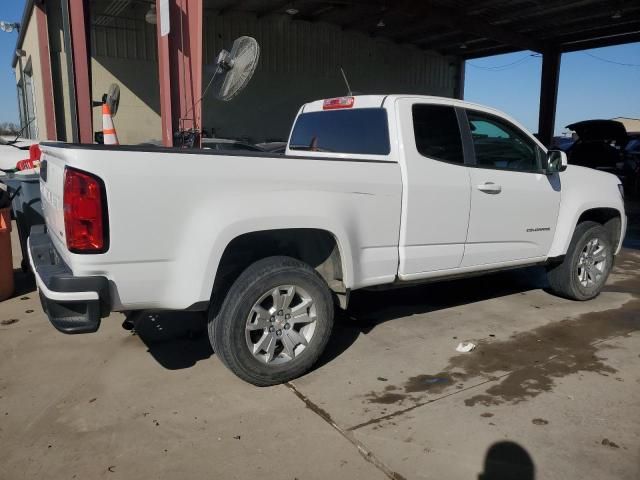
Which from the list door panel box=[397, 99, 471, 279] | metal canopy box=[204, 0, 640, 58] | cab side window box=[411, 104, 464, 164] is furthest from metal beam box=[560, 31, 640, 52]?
door panel box=[397, 99, 471, 279]

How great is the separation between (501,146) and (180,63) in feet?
19.1

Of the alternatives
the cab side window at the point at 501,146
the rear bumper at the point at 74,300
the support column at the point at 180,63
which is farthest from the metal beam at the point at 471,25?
the rear bumper at the point at 74,300

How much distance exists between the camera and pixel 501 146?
4.62 meters

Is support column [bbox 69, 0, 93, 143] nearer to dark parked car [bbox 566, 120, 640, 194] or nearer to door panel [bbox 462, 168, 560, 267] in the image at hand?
door panel [bbox 462, 168, 560, 267]

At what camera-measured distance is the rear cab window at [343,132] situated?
13.2 feet

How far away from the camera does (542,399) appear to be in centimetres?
334

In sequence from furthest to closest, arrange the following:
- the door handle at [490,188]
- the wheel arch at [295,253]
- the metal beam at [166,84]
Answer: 1. the metal beam at [166,84]
2. the door handle at [490,188]
3. the wheel arch at [295,253]

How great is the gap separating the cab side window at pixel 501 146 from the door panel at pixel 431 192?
0.81ft

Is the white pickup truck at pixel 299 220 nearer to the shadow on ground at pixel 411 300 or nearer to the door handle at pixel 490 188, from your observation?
the door handle at pixel 490 188

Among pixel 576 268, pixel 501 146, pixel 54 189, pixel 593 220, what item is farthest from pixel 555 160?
pixel 54 189

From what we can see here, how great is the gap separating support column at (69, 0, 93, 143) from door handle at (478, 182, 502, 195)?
24.6 ft

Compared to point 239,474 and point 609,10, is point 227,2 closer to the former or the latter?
point 609,10

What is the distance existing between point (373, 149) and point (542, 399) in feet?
6.86

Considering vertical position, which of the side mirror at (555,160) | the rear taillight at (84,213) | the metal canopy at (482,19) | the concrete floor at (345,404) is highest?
the metal canopy at (482,19)
